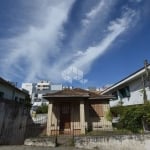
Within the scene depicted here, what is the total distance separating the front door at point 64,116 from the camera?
635 inches

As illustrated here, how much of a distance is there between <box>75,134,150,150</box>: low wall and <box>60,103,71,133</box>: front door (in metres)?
5.24

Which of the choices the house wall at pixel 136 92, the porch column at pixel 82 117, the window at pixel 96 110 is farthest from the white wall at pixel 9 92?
the house wall at pixel 136 92

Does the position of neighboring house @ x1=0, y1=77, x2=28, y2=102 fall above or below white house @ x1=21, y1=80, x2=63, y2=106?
below

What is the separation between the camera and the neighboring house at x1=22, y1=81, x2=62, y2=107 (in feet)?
228

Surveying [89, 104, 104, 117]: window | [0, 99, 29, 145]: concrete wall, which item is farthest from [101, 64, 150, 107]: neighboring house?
[0, 99, 29, 145]: concrete wall

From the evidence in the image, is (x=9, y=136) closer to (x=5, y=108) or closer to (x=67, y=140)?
(x=5, y=108)

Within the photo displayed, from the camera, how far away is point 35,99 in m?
69.6

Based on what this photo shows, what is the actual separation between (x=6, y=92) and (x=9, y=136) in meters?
9.52

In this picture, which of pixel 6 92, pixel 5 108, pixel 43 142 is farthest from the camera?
pixel 6 92

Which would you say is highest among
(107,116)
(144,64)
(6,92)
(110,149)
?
(144,64)

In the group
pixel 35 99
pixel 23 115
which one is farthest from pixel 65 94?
pixel 35 99

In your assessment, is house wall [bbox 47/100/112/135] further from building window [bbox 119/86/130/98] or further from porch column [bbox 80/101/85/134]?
building window [bbox 119/86/130/98]

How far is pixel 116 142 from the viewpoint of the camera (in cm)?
1035

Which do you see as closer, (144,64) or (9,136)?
(9,136)
